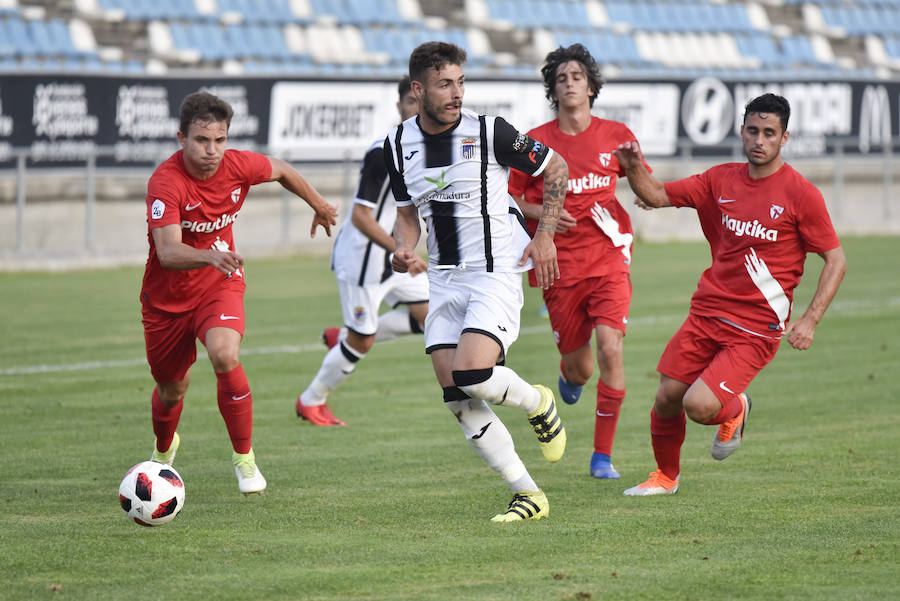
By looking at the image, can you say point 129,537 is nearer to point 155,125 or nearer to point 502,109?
point 155,125

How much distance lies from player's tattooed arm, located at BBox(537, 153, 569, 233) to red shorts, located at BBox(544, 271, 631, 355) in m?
1.34

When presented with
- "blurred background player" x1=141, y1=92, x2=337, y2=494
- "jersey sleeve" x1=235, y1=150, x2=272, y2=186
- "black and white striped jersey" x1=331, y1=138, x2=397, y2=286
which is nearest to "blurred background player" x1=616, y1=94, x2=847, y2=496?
"jersey sleeve" x1=235, y1=150, x2=272, y2=186

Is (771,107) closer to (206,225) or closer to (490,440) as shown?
(490,440)

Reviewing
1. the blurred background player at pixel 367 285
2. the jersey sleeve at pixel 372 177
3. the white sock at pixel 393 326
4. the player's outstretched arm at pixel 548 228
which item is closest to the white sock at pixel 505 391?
the player's outstretched arm at pixel 548 228

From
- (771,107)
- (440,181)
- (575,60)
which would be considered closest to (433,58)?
(440,181)

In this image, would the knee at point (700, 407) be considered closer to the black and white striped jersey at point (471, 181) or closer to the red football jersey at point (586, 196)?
the black and white striped jersey at point (471, 181)

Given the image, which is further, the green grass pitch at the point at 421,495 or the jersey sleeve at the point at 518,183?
the jersey sleeve at the point at 518,183

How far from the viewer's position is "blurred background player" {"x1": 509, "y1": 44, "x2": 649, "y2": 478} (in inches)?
295

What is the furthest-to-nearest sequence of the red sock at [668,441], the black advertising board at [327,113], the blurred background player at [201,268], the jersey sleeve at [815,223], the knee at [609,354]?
the black advertising board at [327,113]
the knee at [609,354]
the red sock at [668,441]
the blurred background player at [201,268]
the jersey sleeve at [815,223]

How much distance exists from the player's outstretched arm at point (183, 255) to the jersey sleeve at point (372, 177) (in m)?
2.24

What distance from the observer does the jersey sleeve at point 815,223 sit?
6211mm

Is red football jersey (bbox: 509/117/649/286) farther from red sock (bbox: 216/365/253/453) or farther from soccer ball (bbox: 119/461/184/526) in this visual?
soccer ball (bbox: 119/461/184/526)

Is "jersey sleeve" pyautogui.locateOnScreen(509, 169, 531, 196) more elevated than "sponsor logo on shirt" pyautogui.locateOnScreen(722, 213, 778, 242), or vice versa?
"sponsor logo on shirt" pyautogui.locateOnScreen(722, 213, 778, 242)

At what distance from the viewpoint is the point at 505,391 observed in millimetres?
5961
